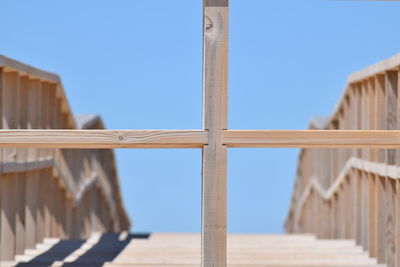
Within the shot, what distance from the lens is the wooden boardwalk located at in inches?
188

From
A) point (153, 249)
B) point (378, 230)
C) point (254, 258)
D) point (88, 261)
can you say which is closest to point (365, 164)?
point (378, 230)

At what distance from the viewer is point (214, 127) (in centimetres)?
325

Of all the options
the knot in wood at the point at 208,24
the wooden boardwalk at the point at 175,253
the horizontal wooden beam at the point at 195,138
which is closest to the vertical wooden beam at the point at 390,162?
the wooden boardwalk at the point at 175,253

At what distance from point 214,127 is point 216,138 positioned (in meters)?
0.05

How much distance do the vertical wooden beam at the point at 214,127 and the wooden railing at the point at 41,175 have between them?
185 centimetres

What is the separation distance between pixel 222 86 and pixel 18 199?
243 centimetres

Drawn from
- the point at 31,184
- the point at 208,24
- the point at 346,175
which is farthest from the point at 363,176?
the point at 208,24

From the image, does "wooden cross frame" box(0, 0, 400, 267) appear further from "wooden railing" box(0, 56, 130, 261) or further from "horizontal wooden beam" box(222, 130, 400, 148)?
"wooden railing" box(0, 56, 130, 261)

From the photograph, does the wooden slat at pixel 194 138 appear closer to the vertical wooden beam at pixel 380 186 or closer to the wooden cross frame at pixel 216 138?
the wooden cross frame at pixel 216 138

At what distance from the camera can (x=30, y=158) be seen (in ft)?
18.0

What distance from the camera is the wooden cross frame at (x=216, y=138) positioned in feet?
10.6

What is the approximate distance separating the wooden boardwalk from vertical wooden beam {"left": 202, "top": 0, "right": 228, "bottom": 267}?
140 centimetres

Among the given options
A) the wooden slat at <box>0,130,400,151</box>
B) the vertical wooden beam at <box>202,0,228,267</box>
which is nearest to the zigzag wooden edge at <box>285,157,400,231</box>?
the wooden slat at <box>0,130,400,151</box>

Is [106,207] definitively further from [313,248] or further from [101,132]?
[101,132]
